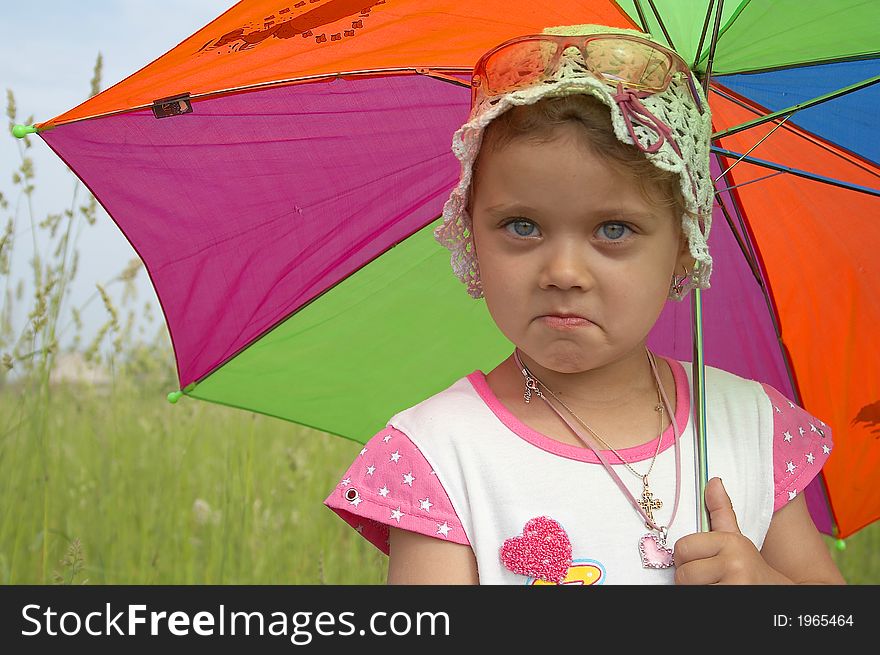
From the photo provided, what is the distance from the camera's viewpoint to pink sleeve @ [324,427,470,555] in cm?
152

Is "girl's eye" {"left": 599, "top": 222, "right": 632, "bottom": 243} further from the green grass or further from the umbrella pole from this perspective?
the green grass

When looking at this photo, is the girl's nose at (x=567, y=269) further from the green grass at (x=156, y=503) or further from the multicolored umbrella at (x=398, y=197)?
the green grass at (x=156, y=503)

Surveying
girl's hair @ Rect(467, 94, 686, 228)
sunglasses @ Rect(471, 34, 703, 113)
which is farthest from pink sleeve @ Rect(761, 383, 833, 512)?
sunglasses @ Rect(471, 34, 703, 113)

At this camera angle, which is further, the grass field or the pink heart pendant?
the grass field

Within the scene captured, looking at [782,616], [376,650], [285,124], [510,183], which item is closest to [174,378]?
[285,124]

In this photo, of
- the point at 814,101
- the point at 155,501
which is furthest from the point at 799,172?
the point at 155,501

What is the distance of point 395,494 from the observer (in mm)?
1549

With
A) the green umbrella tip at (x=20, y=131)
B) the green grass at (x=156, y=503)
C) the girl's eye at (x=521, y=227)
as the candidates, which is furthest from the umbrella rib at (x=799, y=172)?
the green grass at (x=156, y=503)

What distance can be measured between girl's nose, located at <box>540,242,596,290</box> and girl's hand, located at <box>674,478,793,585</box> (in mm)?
429

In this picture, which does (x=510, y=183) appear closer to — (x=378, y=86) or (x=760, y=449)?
(x=378, y=86)

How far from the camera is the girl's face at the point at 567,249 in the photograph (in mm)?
1436

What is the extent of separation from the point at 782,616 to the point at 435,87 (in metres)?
1.08

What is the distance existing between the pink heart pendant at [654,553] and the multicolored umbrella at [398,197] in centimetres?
33

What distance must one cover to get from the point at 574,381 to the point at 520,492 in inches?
8.6
